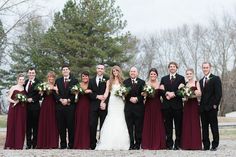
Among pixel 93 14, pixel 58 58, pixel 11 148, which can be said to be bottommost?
pixel 11 148

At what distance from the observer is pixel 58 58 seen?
42.2 metres

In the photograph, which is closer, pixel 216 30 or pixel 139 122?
pixel 139 122

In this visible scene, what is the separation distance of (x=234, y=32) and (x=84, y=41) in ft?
85.4

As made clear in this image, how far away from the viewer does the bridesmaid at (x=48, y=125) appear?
13.8 m

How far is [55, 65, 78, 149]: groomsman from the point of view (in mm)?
13750

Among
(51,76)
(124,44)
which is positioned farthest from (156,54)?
(51,76)

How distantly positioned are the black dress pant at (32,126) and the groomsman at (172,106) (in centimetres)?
381

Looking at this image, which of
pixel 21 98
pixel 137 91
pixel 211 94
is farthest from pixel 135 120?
pixel 21 98

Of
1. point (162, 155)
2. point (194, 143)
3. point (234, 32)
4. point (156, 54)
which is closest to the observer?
point (162, 155)

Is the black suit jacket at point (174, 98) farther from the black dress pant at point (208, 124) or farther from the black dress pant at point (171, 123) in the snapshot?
the black dress pant at point (208, 124)

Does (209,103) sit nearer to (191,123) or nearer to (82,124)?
(191,123)

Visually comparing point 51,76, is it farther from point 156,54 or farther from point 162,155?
point 156,54

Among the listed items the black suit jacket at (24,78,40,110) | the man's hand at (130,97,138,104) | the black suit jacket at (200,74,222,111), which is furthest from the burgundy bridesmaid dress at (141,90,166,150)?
the black suit jacket at (24,78,40,110)

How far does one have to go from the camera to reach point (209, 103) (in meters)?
12.7
